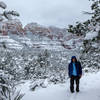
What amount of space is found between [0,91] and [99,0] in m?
4.77

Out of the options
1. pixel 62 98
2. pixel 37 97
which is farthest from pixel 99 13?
pixel 37 97

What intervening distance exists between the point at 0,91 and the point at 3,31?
1.90 m

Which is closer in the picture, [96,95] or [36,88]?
[96,95]

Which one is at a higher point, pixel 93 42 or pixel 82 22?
pixel 82 22

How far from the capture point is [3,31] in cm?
395

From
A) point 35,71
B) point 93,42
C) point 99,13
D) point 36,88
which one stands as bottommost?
point 35,71

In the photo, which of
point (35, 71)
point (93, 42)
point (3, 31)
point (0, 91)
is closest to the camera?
point (3, 31)

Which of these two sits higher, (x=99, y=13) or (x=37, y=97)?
(x=99, y=13)

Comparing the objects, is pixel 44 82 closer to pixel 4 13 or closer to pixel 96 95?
pixel 96 95

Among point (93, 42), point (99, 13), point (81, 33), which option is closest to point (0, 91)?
point (93, 42)

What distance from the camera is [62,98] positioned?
6.57 metres

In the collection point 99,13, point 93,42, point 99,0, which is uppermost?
point 99,0

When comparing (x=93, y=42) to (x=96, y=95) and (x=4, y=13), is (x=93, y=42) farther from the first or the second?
(x=4, y=13)

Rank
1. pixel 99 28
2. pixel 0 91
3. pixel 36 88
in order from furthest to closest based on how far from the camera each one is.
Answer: pixel 36 88 → pixel 99 28 → pixel 0 91
